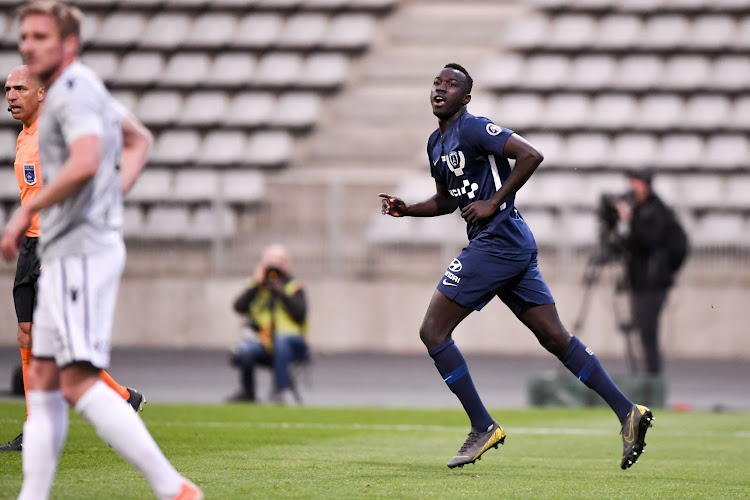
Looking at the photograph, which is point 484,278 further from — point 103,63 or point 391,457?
point 103,63

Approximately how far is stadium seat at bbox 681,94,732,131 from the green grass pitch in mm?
10637

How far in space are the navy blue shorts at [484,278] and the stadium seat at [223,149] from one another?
15794 millimetres

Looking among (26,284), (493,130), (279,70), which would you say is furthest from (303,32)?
(493,130)

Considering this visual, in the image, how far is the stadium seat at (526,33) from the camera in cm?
2323

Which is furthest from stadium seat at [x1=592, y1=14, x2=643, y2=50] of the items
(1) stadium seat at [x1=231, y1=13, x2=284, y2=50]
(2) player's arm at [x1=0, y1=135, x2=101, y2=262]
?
(2) player's arm at [x1=0, y1=135, x2=101, y2=262]

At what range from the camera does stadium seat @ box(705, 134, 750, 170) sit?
67.7 ft

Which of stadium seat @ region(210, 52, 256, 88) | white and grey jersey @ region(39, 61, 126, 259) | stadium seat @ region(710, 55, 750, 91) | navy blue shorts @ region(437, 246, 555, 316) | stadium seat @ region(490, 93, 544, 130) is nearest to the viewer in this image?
white and grey jersey @ region(39, 61, 126, 259)

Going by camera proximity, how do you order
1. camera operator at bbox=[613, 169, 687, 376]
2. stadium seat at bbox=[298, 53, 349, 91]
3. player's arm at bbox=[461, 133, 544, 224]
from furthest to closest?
stadium seat at bbox=[298, 53, 349, 91]
camera operator at bbox=[613, 169, 687, 376]
player's arm at bbox=[461, 133, 544, 224]

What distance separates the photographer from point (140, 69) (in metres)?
24.1

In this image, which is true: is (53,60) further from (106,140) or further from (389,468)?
(389,468)

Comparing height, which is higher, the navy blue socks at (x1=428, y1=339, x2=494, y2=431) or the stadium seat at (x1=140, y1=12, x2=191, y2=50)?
the stadium seat at (x1=140, y1=12, x2=191, y2=50)

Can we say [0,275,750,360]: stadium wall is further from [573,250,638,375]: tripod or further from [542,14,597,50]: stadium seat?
[542,14,597,50]: stadium seat

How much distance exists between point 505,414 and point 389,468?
500 centimetres

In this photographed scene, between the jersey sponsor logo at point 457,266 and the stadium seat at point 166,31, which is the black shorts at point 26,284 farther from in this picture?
the stadium seat at point 166,31
